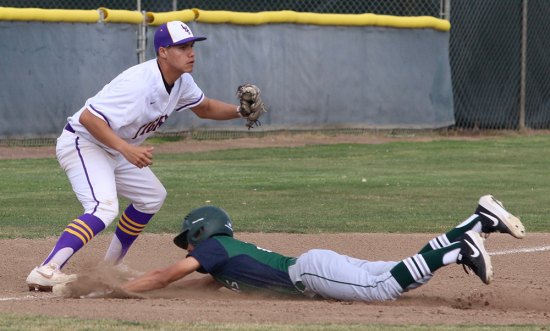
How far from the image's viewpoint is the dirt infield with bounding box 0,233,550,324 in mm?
5656

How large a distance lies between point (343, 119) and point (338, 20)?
1652mm

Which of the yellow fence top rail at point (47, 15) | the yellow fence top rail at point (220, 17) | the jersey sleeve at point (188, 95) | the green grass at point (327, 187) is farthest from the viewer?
the yellow fence top rail at point (220, 17)

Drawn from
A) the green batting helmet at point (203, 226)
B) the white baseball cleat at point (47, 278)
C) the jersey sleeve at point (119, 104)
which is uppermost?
the jersey sleeve at point (119, 104)

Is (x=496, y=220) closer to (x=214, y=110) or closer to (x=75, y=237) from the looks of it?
(x=214, y=110)

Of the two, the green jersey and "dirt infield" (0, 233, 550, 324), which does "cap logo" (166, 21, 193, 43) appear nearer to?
the green jersey

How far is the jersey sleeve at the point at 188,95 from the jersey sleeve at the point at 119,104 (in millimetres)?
550

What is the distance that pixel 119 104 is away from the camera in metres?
6.71

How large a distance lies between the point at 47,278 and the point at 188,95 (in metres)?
1.57

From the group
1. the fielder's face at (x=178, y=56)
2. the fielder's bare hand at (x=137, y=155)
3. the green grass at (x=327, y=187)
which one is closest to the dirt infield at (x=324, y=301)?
the green grass at (x=327, y=187)

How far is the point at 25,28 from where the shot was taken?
15.6 meters

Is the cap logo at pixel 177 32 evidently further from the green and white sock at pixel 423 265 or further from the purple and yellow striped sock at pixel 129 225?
the green and white sock at pixel 423 265

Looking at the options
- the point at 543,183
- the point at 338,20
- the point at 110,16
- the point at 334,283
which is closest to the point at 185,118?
the point at 110,16

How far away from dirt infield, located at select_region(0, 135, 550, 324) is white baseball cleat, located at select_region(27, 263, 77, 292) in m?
0.07

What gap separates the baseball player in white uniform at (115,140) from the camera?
21.9 ft
